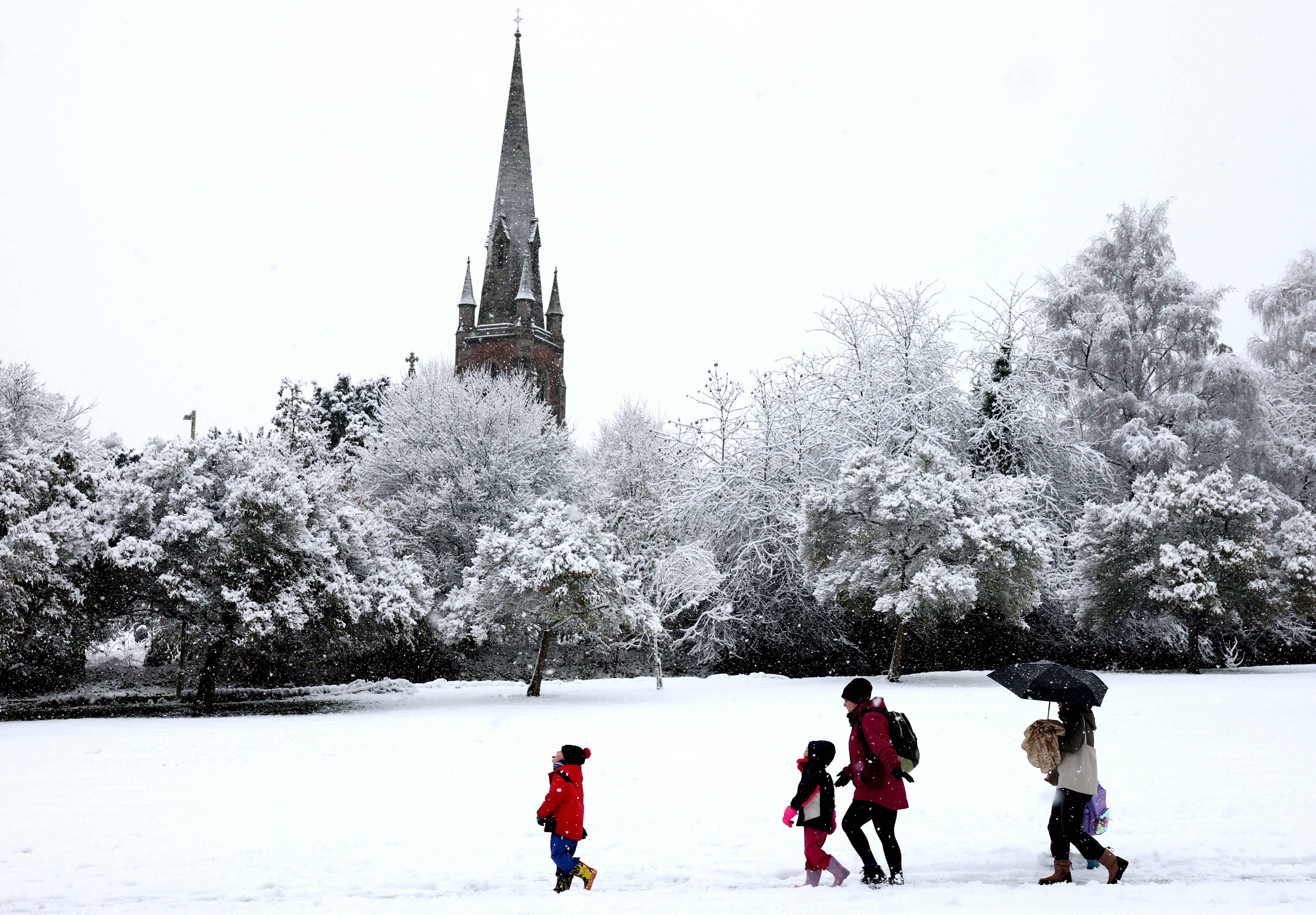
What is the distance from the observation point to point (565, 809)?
6.72m

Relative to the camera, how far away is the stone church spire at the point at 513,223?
194 ft

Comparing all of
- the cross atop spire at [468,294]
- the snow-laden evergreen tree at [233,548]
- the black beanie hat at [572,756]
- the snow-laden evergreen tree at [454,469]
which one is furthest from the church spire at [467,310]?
the black beanie hat at [572,756]

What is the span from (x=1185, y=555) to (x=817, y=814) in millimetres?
22163

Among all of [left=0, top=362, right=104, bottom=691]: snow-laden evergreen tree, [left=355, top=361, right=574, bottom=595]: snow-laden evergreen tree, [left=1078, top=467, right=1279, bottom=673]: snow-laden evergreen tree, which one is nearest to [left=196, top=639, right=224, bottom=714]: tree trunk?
[left=0, top=362, right=104, bottom=691]: snow-laden evergreen tree

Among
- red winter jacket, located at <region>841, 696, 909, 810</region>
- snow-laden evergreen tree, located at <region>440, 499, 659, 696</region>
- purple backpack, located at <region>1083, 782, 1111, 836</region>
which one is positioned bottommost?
purple backpack, located at <region>1083, 782, 1111, 836</region>

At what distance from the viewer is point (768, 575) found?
3159cm

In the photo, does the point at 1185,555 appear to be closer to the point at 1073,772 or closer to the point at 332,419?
the point at 1073,772

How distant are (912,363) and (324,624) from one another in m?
20.3

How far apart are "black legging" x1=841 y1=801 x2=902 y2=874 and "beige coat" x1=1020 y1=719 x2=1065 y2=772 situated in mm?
1084

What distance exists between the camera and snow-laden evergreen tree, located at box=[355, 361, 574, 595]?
3372 centimetres

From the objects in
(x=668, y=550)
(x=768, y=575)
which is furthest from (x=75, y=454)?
(x=768, y=575)

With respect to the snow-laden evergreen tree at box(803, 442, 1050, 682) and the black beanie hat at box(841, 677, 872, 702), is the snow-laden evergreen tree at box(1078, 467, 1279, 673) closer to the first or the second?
the snow-laden evergreen tree at box(803, 442, 1050, 682)

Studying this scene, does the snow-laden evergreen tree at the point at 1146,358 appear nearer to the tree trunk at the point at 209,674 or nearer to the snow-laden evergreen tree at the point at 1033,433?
the snow-laden evergreen tree at the point at 1033,433

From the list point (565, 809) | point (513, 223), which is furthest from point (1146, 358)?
point (513, 223)
